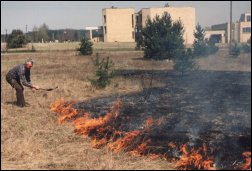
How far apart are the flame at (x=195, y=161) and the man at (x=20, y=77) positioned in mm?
6364

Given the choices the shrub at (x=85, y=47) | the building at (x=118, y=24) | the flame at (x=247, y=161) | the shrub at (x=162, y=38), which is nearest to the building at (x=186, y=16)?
the building at (x=118, y=24)

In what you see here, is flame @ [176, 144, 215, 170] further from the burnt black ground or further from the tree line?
the tree line

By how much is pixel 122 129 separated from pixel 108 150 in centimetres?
170

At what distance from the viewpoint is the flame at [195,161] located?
21.9 feet

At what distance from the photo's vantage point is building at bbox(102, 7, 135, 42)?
6309 centimetres

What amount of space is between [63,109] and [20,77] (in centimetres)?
183

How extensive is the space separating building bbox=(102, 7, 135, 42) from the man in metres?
50.7

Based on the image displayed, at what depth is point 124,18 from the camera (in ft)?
214

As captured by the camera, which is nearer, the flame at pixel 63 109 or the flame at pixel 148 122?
the flame at pixel 148 122

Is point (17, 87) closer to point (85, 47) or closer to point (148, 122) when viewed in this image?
point (148, 122)

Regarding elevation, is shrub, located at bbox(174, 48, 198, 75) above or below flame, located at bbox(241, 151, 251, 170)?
above

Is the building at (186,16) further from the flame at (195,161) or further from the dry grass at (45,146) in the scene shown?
the flame at (195,161)

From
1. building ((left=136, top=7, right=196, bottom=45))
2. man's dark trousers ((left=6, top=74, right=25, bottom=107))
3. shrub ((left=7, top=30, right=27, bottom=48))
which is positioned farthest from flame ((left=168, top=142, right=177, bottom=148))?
shrub ((left=7, top=30, right=27, bottom=48))

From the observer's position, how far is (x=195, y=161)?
22.5ft
